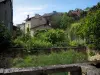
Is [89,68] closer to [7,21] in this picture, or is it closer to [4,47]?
[4,47]

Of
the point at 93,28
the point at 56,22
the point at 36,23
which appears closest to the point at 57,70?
the point at 93,28

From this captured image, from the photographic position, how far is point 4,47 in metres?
16.2

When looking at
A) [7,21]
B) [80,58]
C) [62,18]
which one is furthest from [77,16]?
[80,58]

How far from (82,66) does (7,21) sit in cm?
2623

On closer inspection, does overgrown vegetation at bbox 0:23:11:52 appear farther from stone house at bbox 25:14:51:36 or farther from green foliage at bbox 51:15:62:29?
green foliage at bbox 51:15:62:29

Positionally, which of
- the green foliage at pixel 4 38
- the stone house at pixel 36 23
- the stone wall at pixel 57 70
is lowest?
the stone wall at pixel 57 70

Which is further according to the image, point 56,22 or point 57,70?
point 56,22

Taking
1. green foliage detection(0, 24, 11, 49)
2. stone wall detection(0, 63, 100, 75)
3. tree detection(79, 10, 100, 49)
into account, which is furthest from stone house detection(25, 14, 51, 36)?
stone wall detection(0, 63, 100, 75)

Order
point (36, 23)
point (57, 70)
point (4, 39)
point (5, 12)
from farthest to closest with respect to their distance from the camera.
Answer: point (36, 23) < point (5, 12) < point (4, 39) < point (57, 70)

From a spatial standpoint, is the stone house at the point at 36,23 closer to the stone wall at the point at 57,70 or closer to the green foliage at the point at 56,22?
the green foliage at the point at 56,22

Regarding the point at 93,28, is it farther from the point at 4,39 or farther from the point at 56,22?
the point at 56,22

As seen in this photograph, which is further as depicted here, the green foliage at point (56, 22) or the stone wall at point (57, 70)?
the green foliage at point (56, 22)

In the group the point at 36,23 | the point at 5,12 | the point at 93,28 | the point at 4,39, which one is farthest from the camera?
the point at 36,23

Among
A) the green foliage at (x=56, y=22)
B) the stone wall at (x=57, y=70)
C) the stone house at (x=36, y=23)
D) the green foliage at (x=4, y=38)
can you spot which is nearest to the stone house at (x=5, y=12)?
the green foliage at (x=4, y=38)
